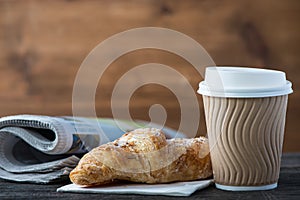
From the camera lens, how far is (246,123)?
95 centimetres

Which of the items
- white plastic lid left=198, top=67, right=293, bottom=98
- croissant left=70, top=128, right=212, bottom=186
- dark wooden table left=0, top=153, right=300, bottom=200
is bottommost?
dark wooden table left=0, top=153, right=300, bottom=200

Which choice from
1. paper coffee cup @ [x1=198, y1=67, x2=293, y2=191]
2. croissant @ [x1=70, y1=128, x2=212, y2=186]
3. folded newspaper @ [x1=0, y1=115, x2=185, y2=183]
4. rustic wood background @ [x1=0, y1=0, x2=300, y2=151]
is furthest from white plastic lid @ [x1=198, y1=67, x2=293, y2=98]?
rustic wood background @ [x1=0, y1=0, x2=300, y2=151]

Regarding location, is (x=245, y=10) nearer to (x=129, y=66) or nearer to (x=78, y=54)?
(x=129, y=66)

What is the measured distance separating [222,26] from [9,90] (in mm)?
864

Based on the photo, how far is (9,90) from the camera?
2133 mm

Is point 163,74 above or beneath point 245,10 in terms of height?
beneath

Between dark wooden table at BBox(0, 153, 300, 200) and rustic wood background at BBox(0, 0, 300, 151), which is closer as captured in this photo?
dark wooden table at BBox(0, 153, 300, 200)

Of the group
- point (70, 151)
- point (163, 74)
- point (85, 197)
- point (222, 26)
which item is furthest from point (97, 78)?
point (85, 197)

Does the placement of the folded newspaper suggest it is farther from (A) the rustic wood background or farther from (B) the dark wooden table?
(A) the rustic wood background

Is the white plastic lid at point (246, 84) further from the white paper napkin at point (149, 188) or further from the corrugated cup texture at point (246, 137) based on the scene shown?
the white paper napkin at point (149, 188)

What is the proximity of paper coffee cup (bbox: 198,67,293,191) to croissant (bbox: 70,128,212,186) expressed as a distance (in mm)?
63

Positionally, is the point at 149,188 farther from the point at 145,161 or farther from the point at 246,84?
the point at 246,84

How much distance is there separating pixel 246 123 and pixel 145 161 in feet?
0.65

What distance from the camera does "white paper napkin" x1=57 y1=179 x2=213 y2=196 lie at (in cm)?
93
